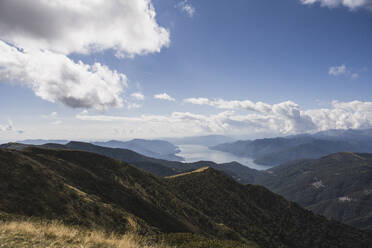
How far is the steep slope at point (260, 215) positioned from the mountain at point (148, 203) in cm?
46

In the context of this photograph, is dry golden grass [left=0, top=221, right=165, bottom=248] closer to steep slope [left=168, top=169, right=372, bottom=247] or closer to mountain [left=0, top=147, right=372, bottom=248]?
mountain [left=0, top=147, right=372, bottom=248]

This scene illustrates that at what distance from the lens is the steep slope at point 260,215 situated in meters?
74.0

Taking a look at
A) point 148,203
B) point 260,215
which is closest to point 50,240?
point 148,203

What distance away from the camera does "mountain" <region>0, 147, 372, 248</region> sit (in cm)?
2692

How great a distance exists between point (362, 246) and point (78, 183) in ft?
425

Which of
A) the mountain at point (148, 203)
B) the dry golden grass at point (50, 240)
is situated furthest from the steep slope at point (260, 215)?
the dry golden grass at point (50, 240)

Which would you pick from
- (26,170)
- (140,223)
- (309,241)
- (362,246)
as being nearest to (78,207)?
(140,223)

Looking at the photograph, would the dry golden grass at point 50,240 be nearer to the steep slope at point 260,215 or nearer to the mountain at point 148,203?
the mountain at point 148,203

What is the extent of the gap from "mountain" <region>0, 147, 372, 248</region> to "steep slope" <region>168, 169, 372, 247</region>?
46 centimetres

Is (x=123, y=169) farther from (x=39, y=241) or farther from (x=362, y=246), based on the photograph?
(x=362, y=246)

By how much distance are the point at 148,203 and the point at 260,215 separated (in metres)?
63.6

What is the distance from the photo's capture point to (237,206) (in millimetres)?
87375

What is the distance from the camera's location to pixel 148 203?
50.9 meters

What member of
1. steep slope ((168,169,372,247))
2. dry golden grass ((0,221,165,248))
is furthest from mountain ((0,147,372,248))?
dry golden grass ((0,221,165,248))
